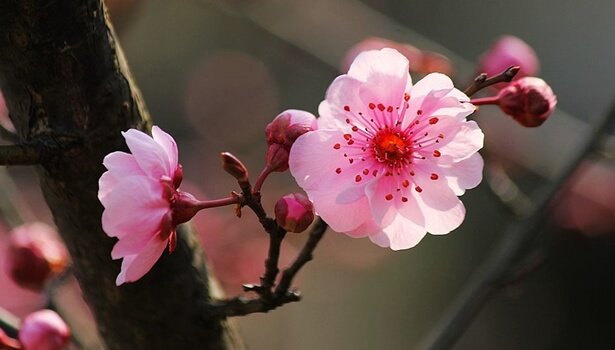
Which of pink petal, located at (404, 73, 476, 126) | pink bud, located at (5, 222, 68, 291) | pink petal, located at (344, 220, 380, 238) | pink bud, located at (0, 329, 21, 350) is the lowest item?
pink bud, located at (5, 222, 68, 291)

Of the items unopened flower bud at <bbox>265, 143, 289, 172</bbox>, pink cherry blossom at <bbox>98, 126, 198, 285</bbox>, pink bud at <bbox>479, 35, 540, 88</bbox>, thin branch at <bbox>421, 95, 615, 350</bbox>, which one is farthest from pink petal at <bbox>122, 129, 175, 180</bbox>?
pink bud at <bbox>479, 35, 540, 88</bbox>

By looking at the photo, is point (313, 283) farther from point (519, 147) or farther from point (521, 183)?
point (519, 147)

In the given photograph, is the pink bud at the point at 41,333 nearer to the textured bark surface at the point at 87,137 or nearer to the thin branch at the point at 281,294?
the textured bark surface at the point at 87,137

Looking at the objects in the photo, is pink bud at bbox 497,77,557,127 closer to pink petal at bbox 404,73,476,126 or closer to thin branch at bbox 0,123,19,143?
pink petal at bbox 404,73,476,126

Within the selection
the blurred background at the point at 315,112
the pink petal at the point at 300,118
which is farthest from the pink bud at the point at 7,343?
the blurred background at the point at 315,112

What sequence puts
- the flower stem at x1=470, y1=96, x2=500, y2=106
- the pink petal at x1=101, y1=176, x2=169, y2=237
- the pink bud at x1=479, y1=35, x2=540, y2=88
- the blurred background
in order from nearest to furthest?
the pink petal at x1=101, y1=176, x2=169, y2=237 < the flower stem at x1=470, y1=96, x2=500, y2=106 < the pink bud at x1=479, y1=35, x2=540, y2=88 < the blurred background

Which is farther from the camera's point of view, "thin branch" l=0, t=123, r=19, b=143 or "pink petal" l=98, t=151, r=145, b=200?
"thin branch" l=0, t=123, r=19, b=143
